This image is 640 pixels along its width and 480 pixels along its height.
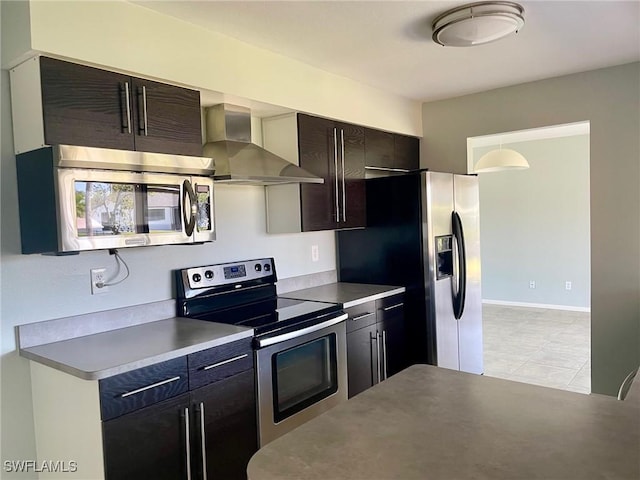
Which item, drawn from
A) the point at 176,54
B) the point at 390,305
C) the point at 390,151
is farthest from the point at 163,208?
the point at 390,151

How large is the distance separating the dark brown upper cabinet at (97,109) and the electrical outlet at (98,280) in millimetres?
624

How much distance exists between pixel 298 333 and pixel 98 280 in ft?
3.33

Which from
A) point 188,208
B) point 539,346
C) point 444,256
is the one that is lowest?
point 539,346

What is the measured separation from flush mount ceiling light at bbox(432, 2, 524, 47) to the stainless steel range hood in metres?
1.08

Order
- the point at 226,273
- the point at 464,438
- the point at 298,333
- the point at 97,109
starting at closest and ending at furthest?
1. the point at 464,438
2. the point at 97,109
3. the point at 298,333
4. the point at 226,273

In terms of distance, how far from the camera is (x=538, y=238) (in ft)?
22.4

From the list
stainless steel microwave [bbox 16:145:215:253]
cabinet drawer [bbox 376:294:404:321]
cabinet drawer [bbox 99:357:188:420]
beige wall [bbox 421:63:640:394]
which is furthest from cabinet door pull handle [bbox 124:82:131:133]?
beige wall [bbox 421:63:640:394]

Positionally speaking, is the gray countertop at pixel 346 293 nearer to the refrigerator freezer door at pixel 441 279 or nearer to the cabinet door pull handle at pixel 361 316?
the cabinet door pull handle at pixel 361 316

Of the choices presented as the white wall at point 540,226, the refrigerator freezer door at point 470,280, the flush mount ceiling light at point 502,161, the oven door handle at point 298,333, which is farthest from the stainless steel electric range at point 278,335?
the white wall at point 540,226

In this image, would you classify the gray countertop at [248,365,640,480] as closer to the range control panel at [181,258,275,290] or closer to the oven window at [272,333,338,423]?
the oven window at [272,333,338,423]

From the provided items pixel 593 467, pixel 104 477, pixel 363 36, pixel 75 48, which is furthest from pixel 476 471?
pixel 363 36

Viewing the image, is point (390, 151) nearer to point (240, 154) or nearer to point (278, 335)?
point (240, 154)

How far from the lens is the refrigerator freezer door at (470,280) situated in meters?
3.66

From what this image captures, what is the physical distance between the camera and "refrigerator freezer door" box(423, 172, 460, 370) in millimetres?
3318
